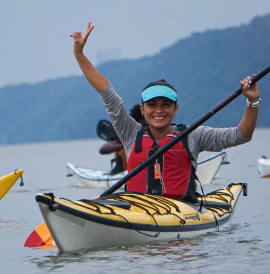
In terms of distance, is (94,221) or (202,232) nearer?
(94,221)

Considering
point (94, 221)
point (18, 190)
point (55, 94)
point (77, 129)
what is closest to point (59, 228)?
point (94, 221)

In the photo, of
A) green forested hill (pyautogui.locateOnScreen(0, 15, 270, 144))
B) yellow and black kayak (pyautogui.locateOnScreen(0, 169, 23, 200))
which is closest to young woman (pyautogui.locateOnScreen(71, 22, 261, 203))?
yellow and black kayak (pyautogui.locateOnScreen(0, 169, 23, 200))

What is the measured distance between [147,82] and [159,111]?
128625 millimetres

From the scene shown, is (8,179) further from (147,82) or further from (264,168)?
(147,82)

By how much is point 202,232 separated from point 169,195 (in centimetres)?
50

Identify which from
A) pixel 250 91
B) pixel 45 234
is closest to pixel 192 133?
pixel 250 91

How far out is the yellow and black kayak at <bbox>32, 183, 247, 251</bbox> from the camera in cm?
538

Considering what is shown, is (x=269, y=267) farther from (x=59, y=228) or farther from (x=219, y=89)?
(x=219, y=89)

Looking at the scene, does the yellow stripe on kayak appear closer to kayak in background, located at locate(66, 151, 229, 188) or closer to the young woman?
the young woman

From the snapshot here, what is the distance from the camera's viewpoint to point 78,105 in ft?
438

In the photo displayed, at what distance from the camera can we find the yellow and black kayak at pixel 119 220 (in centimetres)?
538

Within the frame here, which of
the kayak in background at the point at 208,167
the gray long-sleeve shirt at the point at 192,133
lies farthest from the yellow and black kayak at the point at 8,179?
the kayak in background at the point at 208,167

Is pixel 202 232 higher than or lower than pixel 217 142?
lower

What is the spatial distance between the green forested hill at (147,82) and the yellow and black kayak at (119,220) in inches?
4154
